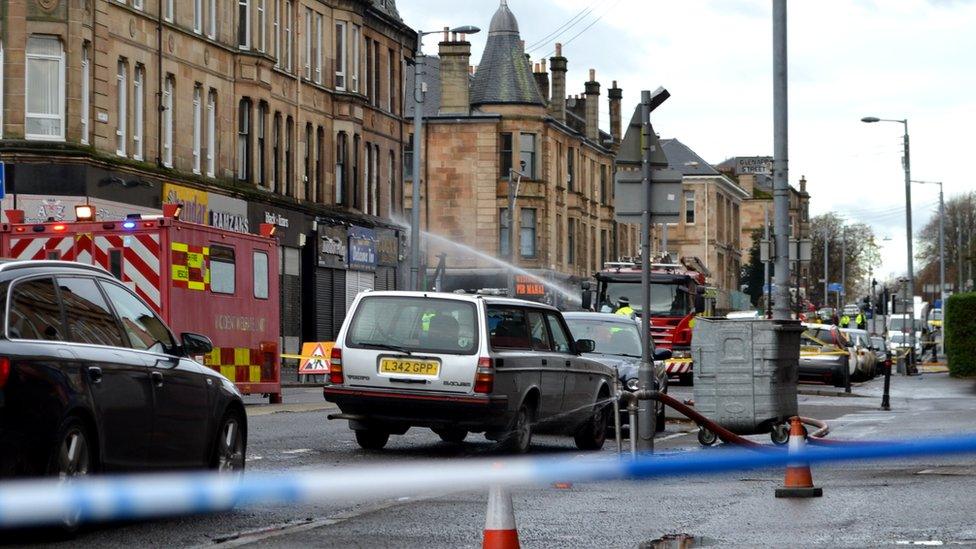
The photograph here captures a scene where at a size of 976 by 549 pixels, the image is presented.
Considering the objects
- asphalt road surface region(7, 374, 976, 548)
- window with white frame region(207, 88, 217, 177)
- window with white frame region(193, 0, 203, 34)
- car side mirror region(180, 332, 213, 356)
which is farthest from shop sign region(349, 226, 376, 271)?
car side mirror region(180, 332, 213, 356)

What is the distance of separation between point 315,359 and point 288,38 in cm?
1263

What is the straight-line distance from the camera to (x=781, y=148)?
88.1ft

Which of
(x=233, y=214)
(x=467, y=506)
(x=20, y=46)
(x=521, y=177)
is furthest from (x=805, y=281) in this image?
(x=467, y=506)

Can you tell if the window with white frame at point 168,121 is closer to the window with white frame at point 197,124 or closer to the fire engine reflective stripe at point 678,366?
the window with white frame at point 197,124

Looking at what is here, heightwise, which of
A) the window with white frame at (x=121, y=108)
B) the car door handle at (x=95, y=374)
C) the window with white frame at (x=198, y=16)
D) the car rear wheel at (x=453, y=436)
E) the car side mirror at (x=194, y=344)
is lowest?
the car rear wheel at (x=453, y=436)

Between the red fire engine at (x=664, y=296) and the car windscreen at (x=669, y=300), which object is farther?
the car windscreen at (x=669, y=300)

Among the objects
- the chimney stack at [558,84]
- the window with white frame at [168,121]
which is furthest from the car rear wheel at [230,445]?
the chimney stack at [558,84]

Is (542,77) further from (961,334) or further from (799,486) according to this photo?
(799,486)

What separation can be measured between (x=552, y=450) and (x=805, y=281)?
104m

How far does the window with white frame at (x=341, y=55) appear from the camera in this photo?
52594 millimetres

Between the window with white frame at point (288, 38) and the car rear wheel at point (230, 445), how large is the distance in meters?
37.3

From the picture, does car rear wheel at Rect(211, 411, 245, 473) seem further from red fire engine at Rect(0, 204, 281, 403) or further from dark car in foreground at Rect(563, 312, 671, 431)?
red fire engine at Rect(0, 204, 281, 403)

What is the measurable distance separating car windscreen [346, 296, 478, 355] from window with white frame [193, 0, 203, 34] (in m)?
26.7

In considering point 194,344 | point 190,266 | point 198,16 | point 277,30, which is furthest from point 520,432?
point 277,30
